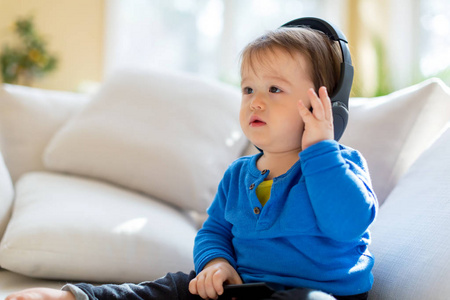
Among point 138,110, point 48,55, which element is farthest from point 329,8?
point 138,110

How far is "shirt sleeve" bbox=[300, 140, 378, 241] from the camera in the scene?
0.78 metres

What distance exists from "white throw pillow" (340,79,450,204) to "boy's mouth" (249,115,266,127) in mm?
442

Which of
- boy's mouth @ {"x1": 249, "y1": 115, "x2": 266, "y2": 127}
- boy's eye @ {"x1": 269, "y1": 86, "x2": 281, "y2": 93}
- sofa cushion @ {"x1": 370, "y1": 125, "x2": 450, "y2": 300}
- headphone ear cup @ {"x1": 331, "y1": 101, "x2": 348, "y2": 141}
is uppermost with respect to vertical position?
boy's eye @ {"x1": 269, "y1": 86, "x2": 281, "y2": 93}

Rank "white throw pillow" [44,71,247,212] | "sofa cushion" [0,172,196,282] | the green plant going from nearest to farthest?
"sofa cushion" [0,172,196,282] → "white throw pillow" [44,71,247,212] → the green plant

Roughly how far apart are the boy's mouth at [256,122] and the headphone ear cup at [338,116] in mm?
125

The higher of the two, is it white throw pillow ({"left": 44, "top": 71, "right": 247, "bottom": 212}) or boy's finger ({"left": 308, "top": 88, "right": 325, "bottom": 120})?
boy's finger ({"left": 308, "top": 88, "right": 325, "bottom": 120})

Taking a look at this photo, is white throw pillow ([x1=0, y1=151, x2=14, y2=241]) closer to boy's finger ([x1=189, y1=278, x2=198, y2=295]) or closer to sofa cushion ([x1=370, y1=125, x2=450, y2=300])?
boy's finger ([x1=189, y1=278, x2=198, y2=295])

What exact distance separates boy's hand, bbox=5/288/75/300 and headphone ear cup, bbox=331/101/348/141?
1.73 feet

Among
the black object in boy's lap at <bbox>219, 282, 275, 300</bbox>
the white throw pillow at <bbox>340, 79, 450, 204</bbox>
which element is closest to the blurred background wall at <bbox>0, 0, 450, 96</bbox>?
the white throw pillow at <bbox>340, 79, 450, 204</bbox>

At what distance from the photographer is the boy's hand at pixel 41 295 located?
0.83 m

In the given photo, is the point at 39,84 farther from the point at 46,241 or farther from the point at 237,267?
the point at 237,267

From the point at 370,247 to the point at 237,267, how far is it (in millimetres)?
266

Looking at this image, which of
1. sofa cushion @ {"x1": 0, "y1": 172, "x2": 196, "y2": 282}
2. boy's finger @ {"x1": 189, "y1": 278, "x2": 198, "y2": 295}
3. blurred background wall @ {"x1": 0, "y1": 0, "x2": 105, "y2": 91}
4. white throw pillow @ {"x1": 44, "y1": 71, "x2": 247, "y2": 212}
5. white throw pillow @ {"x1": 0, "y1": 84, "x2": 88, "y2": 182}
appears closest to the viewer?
boy's finger @ {"x1": 189, "y1": 278, "x2": 198, "y2": 295}

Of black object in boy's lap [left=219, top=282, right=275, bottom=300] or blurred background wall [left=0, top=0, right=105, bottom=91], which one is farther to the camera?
blurred background wall [left=0, top=0, right=105, bottom=91]
